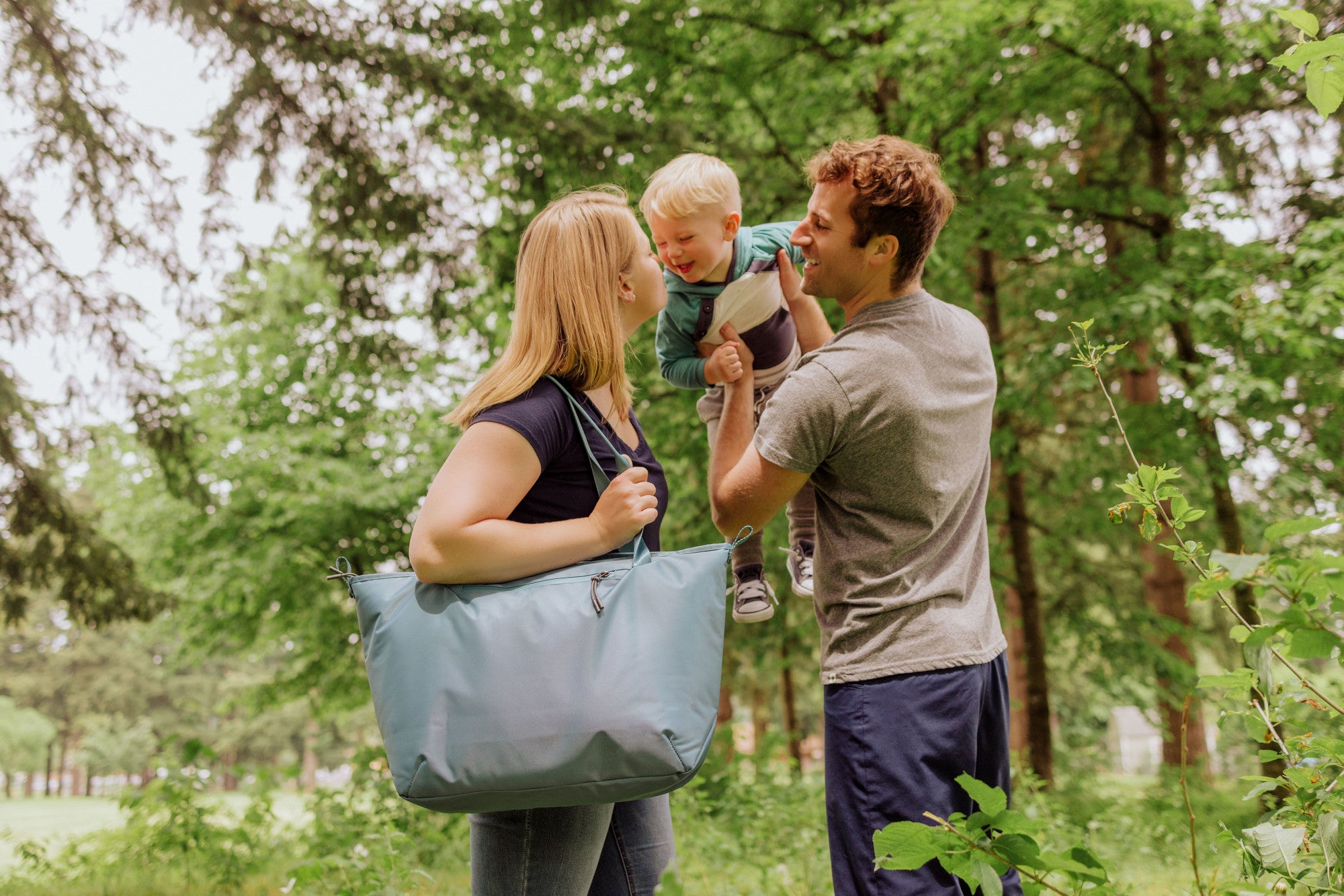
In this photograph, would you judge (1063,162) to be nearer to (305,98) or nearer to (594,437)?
(305,98)

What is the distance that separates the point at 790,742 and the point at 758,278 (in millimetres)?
7814

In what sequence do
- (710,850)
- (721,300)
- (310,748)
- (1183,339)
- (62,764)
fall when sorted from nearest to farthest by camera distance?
(721,300) → (710,850) → (1183,339) → (62,764) → (310,748)

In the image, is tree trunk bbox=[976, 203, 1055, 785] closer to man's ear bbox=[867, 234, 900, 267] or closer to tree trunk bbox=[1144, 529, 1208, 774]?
tree trunk bbox=[1144, 529, 1208, 774]

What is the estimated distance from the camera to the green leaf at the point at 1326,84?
1315 mm

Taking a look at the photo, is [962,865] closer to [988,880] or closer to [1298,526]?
[988,880]

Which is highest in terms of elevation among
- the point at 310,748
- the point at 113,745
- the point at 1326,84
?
the point at 1326,84

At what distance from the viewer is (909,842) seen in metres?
1.34

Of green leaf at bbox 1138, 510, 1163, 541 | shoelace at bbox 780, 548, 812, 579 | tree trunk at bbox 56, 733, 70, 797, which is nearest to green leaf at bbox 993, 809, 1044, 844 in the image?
green leaf at bbox 1138, 510, 1163, 541

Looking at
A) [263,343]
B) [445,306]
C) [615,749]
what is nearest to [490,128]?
[445,306]

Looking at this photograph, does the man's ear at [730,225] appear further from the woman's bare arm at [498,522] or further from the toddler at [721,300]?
the woman's bare arm at [498,522]

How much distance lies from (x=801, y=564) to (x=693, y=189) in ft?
3.22

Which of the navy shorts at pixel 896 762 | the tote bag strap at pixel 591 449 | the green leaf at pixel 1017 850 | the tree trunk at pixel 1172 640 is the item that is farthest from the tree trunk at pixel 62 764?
the green leaf at pixel 1017 850

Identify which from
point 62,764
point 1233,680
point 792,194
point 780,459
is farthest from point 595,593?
point 62,764

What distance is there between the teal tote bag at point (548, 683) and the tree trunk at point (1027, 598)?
283 inches
